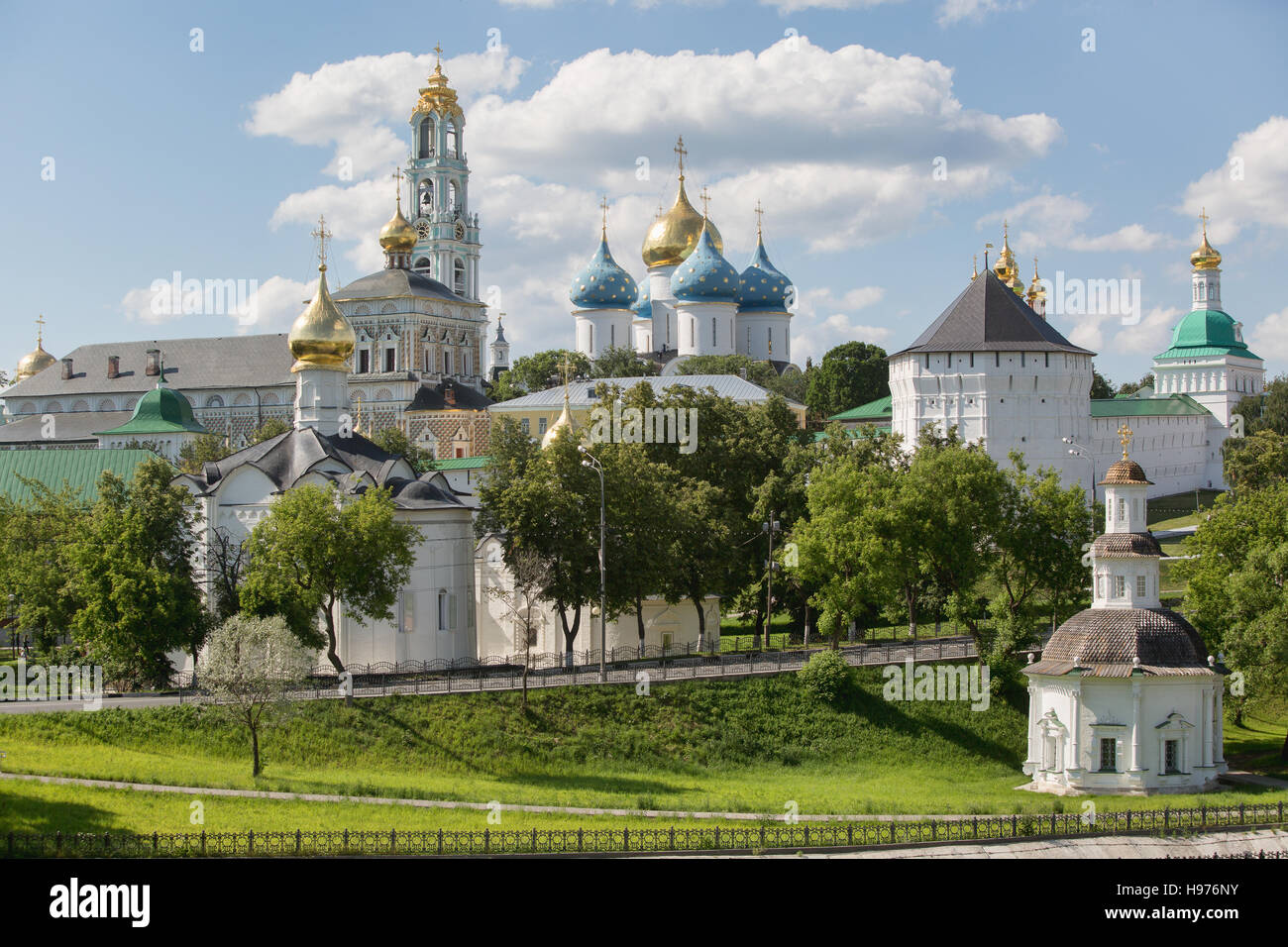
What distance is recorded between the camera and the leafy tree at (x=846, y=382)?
322ft

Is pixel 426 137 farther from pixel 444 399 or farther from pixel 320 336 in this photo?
pixel 320 336

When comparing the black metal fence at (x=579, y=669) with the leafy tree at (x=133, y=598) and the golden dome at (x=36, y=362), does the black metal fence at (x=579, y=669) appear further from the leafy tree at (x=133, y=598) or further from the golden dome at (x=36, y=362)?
the golden dome at (x=36, y=362)

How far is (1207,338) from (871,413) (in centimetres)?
2846

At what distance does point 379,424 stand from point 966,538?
2583 inches

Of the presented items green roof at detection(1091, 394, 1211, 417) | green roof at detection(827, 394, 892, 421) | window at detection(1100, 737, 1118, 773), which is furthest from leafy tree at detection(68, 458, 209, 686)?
green roof at detection(1091, 394, 1211, 417)

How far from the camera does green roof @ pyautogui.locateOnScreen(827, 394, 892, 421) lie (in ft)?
296

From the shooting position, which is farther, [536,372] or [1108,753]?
[536,372]

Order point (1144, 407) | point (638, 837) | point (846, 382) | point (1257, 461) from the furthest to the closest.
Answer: point (846, 382)
point (1144, 407)
point (1257, 461)
point (638, 837)

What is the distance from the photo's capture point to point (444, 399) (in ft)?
349

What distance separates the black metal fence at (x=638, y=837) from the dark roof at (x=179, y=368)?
282 ft

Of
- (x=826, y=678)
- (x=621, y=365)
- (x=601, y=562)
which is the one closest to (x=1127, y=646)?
(x=826, y=678)

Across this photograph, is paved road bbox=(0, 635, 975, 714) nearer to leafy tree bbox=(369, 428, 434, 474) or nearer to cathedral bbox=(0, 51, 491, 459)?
leafy tree bbox=(369, 428, 434, 474)

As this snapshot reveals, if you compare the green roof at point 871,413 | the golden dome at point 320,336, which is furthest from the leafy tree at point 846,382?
the golden dome at point 320,336

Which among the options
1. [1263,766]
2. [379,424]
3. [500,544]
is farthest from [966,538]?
[379,424]
